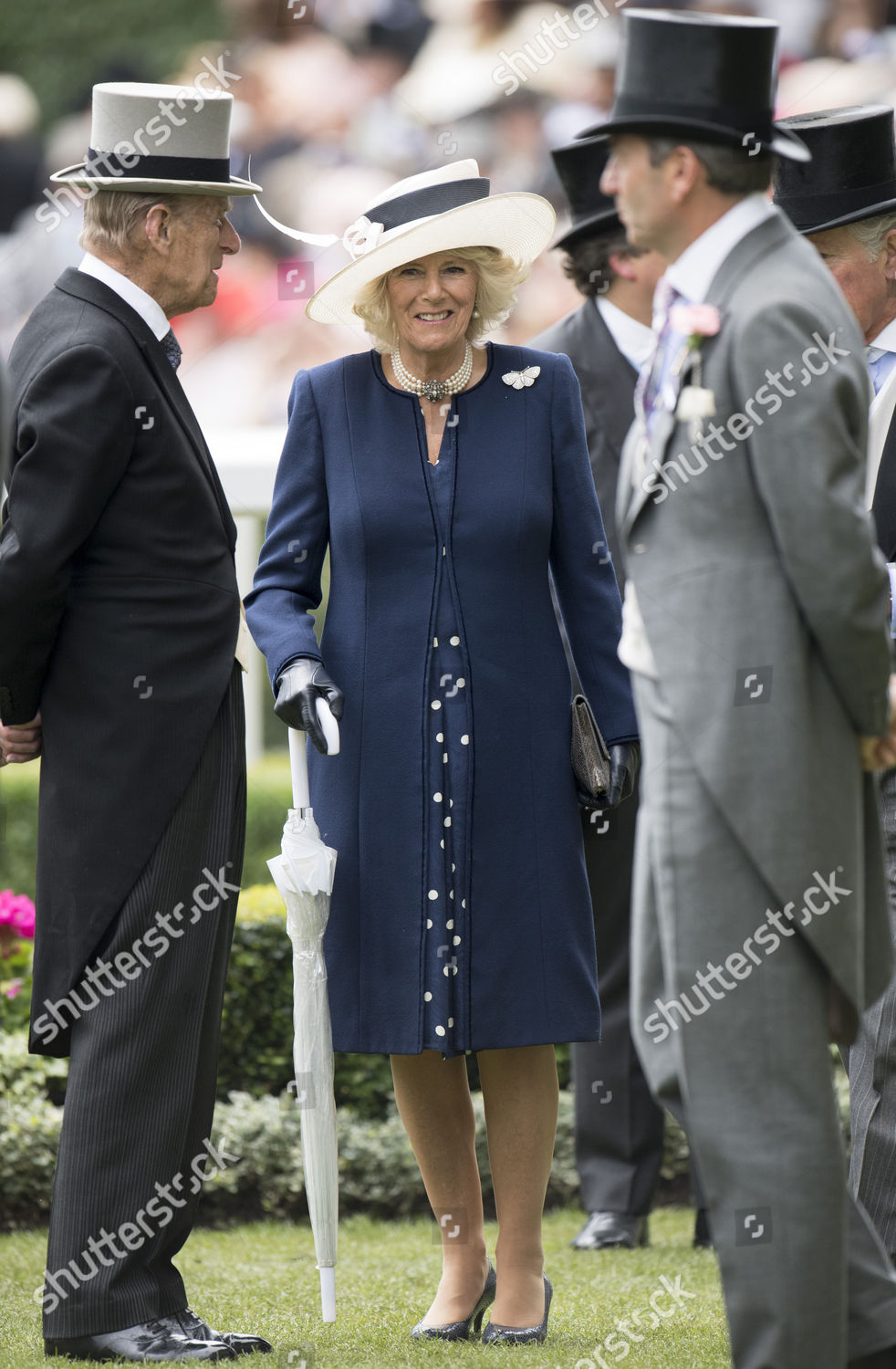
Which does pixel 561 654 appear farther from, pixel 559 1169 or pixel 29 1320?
pixel 559 1169

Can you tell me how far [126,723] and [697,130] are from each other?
4.85ft

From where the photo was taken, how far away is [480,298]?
363 centimetres

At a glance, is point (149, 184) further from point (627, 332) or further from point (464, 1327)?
point (464, 1327)

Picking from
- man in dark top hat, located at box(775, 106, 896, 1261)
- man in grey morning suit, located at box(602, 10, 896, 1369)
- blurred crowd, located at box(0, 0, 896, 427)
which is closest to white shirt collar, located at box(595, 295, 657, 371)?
man in dark top hat, located at box(775, 106, 896, 1261)

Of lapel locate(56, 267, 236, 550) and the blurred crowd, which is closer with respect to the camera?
lapel locate(56, 267, 236, 550)

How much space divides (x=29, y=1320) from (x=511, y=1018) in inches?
46.0

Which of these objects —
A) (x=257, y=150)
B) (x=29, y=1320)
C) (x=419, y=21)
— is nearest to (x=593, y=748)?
(x=29, y=1320)

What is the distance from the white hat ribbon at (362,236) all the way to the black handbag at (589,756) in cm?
95

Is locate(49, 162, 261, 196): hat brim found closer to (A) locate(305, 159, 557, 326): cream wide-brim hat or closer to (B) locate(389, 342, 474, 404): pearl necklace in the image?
(A) locate(305, 159, 557, 326): cream wide-brim hat

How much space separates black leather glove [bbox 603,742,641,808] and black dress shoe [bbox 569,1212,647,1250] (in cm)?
148

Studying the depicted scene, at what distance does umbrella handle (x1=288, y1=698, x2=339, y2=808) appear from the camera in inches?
130

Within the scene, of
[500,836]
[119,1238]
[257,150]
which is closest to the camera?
[119,1238]

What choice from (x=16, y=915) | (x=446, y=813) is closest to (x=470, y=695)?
(x=446, y=813)

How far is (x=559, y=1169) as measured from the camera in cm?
514
